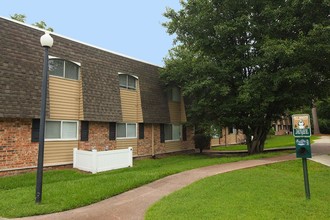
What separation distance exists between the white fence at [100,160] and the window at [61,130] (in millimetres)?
811

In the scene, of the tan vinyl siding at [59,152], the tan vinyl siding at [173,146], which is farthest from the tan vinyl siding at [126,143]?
the tan vinyl siding at [173,146]

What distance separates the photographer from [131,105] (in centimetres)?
1798

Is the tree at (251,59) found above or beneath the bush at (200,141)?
above

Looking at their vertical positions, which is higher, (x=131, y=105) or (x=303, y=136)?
(x=131, y=105)

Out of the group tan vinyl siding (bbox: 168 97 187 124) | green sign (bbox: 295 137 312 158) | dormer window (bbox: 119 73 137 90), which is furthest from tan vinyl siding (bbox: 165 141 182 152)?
green sign (bbox: 295 137 312 158)

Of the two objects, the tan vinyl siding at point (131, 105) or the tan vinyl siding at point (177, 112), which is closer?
the tan vinyl siding at point (131, 105)

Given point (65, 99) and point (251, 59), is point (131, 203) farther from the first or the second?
point (251, 59)

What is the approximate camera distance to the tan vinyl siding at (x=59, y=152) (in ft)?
42.8

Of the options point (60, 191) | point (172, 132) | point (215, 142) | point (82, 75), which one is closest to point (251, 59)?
point (172, 132)

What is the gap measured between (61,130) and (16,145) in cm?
227

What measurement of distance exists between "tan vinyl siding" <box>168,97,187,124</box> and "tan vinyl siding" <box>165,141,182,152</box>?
1.59 m

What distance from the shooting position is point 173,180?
32.1 ft

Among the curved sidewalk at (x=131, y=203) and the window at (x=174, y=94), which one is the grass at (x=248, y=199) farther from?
the window at (x=174, y=94)

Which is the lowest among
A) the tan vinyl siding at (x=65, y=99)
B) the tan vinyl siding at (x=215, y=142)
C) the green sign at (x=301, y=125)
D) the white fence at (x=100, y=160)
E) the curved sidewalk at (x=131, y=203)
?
the curved sidewalk at (x=131, y=203)
